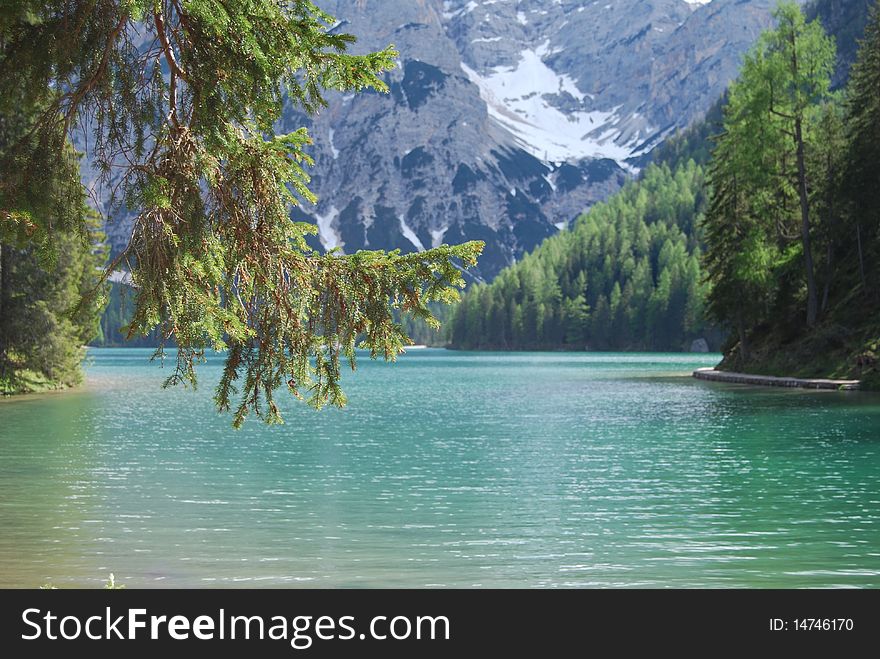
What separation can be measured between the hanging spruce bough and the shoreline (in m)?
40.8

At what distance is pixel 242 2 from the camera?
10164mm

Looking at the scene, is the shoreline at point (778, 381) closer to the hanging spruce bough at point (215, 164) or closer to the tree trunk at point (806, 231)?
the tree trunk at point (806, 231)

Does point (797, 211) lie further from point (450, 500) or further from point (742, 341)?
point (450, 500)

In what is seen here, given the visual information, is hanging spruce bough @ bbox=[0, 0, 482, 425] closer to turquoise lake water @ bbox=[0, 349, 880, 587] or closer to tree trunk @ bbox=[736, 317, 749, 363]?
turquoise lake water @ bbox=[0, 349, 880, 587]

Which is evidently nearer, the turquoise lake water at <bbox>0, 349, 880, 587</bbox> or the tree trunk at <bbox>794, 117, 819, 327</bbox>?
the turquoise lake water at <bbox>0, 349, 880, 587</bbox>

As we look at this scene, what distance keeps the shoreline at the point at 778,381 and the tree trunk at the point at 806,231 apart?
377cm

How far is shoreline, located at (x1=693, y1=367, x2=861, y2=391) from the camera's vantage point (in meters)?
47.5

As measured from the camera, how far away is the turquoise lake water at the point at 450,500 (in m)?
13.6

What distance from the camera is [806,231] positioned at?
54.1m

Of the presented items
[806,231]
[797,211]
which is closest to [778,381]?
[806,231]

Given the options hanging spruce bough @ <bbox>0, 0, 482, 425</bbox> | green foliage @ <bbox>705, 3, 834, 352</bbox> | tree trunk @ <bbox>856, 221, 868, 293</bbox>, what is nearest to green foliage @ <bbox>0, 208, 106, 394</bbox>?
green foliage @ <bbox>705, 3, 834, 352</bbox>

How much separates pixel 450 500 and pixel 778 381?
3873 cm

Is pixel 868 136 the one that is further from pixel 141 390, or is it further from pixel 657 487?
pixel 141 390
